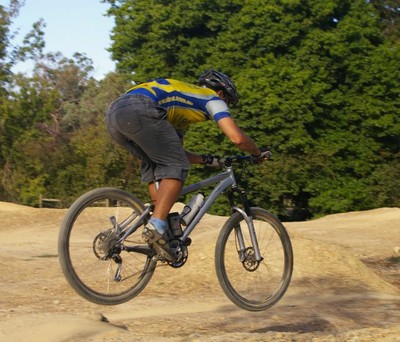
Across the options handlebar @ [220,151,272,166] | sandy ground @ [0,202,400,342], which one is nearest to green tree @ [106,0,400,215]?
sandy ground @ [0,202,400,342]

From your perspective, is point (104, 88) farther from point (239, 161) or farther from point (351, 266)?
point (239, 161)

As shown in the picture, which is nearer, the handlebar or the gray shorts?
the gray shorts

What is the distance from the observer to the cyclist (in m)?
5.10

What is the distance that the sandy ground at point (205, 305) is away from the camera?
17.1 ft

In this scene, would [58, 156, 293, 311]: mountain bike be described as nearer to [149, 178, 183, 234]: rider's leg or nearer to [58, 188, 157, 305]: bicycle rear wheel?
A: [58, 188, 157, 305]: bicycle rear wheel

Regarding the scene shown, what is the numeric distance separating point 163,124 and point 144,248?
35.9 inches

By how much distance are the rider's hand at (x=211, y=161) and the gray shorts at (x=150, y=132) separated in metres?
0.38

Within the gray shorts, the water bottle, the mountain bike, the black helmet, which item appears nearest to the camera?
the gray shorts

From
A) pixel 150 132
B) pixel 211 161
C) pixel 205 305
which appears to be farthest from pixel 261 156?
pixel 205 305

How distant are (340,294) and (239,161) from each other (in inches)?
149

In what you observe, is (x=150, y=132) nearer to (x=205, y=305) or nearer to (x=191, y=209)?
(x=191, y=209)

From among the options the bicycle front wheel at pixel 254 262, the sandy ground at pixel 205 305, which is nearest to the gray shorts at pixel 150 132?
the bicycle front wheel at pixel 254 262

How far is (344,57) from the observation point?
2612 cm

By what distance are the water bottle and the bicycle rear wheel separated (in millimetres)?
378
